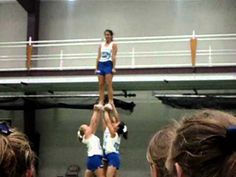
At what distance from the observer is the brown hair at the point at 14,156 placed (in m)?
1.28

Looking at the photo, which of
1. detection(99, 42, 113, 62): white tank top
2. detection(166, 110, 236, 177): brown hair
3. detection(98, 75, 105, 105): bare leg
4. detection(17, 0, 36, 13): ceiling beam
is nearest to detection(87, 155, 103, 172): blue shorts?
detection(98, 75, 105, 105): bare leg

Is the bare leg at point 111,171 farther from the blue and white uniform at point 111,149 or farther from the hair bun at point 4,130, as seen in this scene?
the hair bun at point 4,130

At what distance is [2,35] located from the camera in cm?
1312

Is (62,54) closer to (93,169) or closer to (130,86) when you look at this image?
(130,86)

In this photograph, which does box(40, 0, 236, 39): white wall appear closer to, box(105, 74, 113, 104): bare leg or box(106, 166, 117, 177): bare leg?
box(105, 74, 113, 104): bare leg

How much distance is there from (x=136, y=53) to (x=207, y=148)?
1087cm

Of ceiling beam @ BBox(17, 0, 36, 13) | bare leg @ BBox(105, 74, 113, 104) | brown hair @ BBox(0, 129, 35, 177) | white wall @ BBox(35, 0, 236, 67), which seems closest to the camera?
brown hair @ BBox(0, 129, 35, 177)

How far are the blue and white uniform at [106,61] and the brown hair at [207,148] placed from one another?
685 centimetres

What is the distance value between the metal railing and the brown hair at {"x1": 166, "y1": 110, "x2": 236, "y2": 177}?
10.1 m

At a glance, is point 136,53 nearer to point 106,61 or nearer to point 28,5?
point 28,5

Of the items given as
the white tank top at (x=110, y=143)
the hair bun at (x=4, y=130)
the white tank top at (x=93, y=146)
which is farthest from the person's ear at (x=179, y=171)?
the white tank top at (x=110, y=143)

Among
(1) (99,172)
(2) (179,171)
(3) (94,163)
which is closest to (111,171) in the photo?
(1) (99,172)

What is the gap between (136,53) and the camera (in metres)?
11.9

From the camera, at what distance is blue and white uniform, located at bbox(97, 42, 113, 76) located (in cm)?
797
